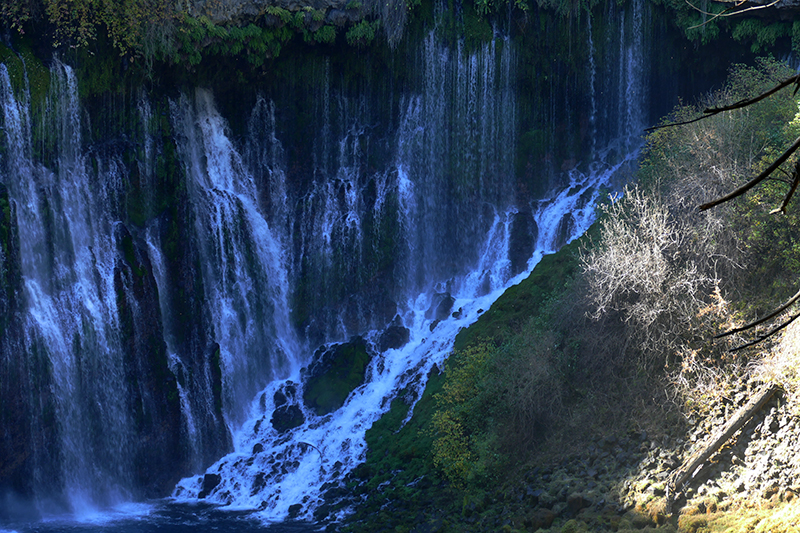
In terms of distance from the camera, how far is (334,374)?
942 inches

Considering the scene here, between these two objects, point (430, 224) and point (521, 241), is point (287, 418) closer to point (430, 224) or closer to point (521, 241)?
point (430, 224)

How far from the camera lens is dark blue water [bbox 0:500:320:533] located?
59.8 ft

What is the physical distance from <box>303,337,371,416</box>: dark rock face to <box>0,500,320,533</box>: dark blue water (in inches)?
187

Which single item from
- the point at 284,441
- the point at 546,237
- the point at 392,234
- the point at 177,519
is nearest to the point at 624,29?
the point at 546,237

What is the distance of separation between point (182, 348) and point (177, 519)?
5.96 meters

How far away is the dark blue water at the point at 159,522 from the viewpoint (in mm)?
18219

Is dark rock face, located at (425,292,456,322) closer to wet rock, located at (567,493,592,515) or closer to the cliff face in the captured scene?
Result: the cliff face

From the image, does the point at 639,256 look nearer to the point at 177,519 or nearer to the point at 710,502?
the point at 710,502

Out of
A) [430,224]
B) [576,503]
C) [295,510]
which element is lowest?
[295,510]

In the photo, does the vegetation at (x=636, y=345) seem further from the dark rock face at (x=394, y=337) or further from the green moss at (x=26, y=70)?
the green moss at (x=26, y=70)

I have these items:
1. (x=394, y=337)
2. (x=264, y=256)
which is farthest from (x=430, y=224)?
(x=264, y=256)

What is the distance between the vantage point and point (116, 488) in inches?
829

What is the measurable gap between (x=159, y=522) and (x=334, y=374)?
23.8 ft

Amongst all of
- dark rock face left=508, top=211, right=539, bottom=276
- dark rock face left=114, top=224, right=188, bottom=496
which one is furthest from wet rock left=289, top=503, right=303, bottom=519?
dark rock face left=508, top=211, right=539, bottom=276
